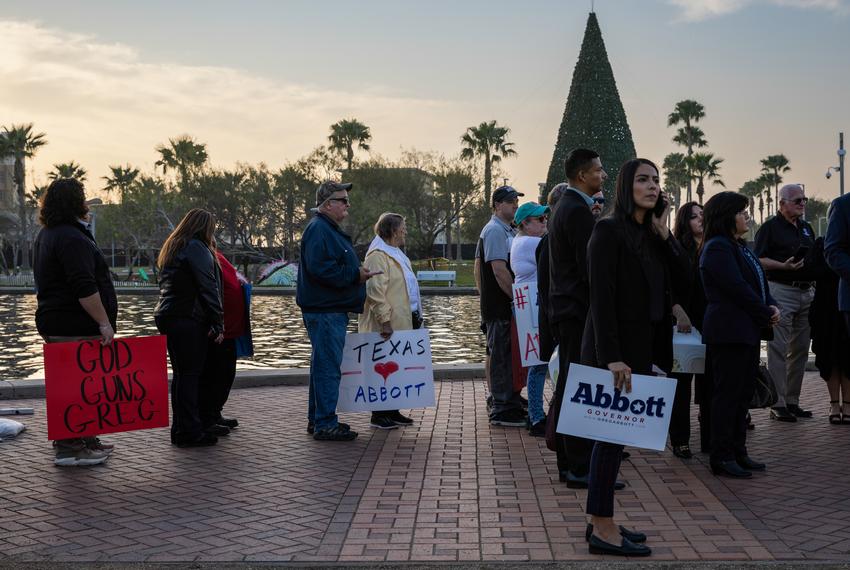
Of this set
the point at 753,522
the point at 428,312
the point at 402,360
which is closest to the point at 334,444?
the point at 402,360

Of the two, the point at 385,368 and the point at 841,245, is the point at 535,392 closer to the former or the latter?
the point at 385,368

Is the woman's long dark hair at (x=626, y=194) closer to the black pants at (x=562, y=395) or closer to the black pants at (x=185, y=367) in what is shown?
the black pants at (x=562, y=395)

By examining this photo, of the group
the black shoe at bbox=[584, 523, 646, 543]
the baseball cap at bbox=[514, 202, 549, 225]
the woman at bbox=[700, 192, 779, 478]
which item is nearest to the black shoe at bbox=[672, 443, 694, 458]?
the woman at bbox=[700, 192, 779, 478]

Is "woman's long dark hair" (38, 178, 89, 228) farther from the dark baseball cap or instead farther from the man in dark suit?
the man in dark suit

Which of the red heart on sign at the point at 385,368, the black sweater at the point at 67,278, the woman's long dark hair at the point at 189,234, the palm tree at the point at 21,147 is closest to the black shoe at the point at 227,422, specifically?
the red heart on sign at the point at 385,368

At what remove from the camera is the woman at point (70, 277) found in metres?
6.38

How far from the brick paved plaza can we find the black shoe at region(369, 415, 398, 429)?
0.18m

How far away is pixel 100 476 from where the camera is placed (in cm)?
634

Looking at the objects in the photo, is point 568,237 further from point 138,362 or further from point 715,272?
point 138,362

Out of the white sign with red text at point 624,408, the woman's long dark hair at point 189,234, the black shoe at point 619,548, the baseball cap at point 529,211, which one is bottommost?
the black shoe at point 619,548

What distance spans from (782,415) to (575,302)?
3.53 m

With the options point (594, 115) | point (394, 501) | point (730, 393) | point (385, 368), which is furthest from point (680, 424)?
point (594, 115)

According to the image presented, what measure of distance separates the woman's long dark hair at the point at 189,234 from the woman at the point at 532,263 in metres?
2.43

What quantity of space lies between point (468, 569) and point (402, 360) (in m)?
3.80
